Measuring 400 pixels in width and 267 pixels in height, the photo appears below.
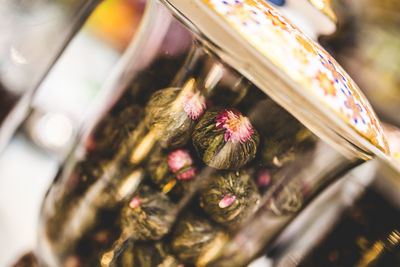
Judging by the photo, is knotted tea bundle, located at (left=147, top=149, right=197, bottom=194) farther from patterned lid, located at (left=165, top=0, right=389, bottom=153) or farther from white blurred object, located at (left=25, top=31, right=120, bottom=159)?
white blurred object, located at (left=25, top=31, right=120, bottom=159)

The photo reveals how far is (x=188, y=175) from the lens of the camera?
0.27m

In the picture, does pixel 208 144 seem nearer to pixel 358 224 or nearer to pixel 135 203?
pixel 135 203

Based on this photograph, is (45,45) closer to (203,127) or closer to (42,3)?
(42,3)

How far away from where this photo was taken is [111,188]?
0.29 metres

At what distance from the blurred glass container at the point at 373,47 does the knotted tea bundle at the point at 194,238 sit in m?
0.53

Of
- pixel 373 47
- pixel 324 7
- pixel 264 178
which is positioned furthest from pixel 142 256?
pixel 373 47

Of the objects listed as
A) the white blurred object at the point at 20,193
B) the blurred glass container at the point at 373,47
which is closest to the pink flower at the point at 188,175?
the white blurred object at the point at 20,193

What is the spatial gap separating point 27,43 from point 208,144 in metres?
0.46

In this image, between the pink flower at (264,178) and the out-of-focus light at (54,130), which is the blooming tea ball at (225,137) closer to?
the pink flower at (264,178)

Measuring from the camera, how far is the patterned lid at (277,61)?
206 mm

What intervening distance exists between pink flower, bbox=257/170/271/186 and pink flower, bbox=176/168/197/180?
7cm

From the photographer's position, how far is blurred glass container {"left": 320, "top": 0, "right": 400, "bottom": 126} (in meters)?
0.61

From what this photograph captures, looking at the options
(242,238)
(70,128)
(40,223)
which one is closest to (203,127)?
(242,238)

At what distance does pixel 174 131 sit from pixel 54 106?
0.39 meters
